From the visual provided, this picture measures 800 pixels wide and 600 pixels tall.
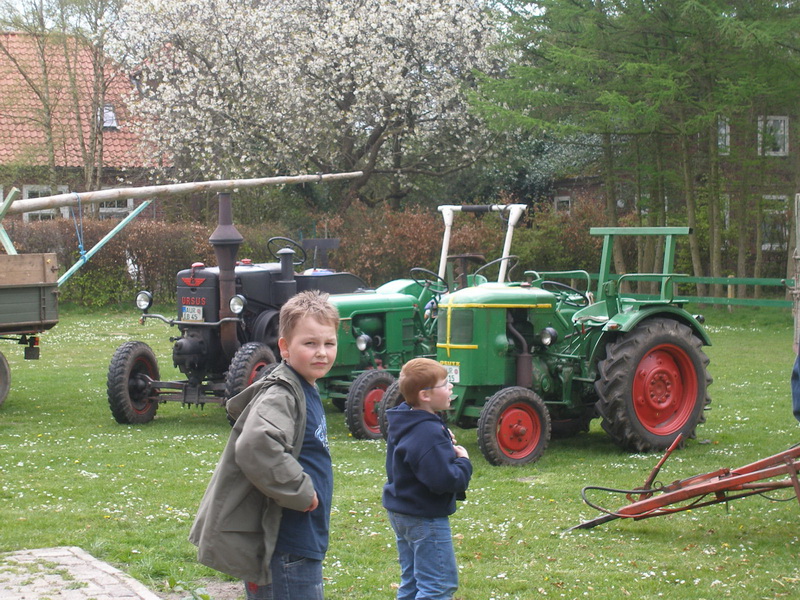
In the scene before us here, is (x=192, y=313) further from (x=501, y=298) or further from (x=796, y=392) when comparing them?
(x=796, y=392)

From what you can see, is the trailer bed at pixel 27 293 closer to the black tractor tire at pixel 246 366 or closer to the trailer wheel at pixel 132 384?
the trailer wheel at pixel 132 384

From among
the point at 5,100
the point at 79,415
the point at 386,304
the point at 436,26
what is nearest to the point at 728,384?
the point at 386,304

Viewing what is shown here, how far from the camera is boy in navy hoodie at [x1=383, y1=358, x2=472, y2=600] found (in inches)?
162

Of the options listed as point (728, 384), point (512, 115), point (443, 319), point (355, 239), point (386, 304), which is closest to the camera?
point (443, 319)

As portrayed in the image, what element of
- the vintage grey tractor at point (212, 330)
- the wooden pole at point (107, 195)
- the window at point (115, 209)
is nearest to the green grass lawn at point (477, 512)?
the vintage grey tractor at point (212, 330)

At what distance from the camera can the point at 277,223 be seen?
26.9 meters

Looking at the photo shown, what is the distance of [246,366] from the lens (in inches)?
384

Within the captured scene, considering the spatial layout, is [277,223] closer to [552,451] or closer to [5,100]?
[5,100]

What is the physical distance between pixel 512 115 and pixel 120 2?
12.6m

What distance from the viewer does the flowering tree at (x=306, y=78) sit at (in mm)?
25328

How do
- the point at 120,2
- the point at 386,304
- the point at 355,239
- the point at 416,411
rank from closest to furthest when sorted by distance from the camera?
1. the point at 416,411
2. the point at 386,304
3. the point at 355,239
4. the point at 120,2

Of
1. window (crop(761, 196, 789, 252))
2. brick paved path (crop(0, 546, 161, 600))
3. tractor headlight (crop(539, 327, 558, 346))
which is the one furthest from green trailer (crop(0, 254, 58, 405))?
window (crop(761, 196, 789, 252))

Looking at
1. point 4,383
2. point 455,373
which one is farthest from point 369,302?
point 4,383

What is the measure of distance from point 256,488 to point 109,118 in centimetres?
2838
